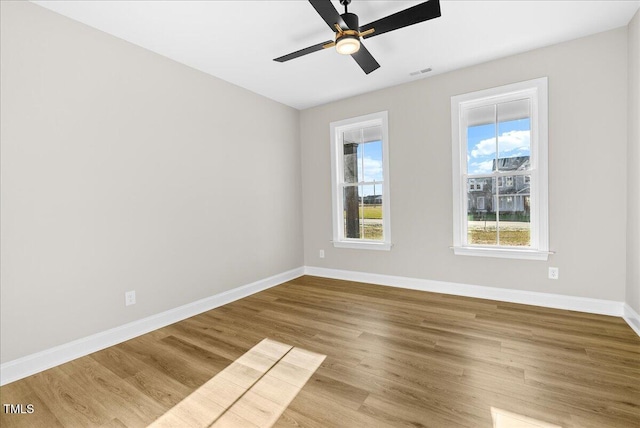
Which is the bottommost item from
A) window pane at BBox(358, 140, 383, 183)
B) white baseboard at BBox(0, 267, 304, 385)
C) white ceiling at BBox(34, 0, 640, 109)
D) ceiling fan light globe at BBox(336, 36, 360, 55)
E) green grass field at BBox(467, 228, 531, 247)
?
white baseboard at BBox(0, 267, 304, 385)

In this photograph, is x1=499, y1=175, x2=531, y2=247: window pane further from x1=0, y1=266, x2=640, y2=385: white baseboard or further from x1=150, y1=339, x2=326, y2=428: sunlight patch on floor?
x1=150, y1=339, x2=326, y2=428: sunlight patch on floor

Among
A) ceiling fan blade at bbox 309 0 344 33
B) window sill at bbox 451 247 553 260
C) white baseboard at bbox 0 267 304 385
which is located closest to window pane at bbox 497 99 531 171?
window sill at bbox 451 247 553 260

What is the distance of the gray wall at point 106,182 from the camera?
220 cm

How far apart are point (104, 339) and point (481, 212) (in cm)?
417

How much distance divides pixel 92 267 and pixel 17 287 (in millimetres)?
474

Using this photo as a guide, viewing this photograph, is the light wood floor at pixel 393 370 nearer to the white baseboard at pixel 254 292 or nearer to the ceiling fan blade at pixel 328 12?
the white baseboard at pixel 254 292

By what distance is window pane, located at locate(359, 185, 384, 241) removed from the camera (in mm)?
4461

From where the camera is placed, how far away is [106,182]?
2.68 meters

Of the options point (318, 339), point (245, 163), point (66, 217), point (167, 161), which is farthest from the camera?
point (245, 163)

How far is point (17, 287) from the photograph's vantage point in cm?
218

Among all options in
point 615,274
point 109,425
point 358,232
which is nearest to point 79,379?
point 109,425

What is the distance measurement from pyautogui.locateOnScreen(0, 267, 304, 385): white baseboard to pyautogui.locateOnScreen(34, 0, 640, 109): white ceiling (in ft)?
8.80

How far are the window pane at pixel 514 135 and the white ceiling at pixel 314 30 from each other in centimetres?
59

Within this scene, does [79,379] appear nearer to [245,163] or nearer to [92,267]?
[92,267]
